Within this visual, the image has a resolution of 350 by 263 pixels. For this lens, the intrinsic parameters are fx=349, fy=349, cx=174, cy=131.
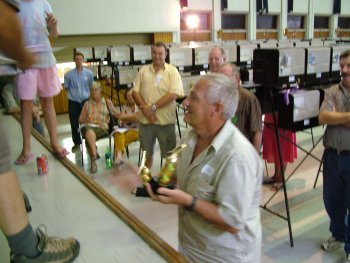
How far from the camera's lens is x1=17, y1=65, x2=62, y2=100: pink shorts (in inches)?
110

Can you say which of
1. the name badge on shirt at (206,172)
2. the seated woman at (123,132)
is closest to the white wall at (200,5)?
the seated woman at (123,132)

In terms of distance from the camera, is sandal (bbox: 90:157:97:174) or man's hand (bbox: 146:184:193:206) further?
sandal (bbox: 90:157:97:174)

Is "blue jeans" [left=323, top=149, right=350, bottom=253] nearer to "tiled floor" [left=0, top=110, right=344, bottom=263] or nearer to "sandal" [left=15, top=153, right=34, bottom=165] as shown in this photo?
"tiled floor" [left=0, top=110, right=344, bottom=263]

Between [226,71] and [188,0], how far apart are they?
8.72 m

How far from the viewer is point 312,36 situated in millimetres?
14734

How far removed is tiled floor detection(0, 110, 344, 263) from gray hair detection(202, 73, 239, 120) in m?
0.81

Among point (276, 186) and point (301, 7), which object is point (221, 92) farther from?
point (301, 7)

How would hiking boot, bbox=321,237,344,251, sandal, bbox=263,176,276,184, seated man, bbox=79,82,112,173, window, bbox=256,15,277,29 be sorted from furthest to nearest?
window, bbox=256,15,277,29
seated man, bbox=79,82,112,173
sandal, bbox=263,176,276,184
hiking boot, bbox=321,237,344,251

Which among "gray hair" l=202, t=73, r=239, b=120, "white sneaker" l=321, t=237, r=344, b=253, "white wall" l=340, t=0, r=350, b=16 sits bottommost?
"white sneaker" l=321, t=237, r=344, b=253

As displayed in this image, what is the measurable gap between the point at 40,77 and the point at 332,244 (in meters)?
2.82

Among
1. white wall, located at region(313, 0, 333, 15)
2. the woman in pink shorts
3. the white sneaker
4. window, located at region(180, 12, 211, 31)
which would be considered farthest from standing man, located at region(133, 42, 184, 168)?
white wall, located at region(313, 0, 333, 15)

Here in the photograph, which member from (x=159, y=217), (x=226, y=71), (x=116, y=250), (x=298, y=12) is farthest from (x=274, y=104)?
(x=298, y=12)

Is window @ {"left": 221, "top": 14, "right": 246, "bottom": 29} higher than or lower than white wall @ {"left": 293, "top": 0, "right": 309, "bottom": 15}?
lower

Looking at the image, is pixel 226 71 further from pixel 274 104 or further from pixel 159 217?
pixel 159 217
